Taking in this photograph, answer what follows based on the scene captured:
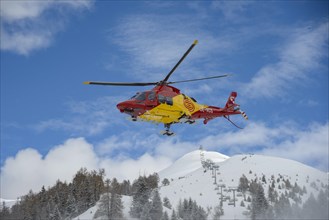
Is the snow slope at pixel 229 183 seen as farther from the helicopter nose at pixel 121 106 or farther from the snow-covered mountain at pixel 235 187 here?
the helicopter nose at pixel 121 106

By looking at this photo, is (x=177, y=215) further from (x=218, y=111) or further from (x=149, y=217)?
(x=218, y=111)

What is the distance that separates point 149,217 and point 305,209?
34893mm

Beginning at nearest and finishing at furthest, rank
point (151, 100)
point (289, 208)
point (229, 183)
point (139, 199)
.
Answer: point (151, 100)
point (139, 199)
point (289, 208)
point (229, 183)

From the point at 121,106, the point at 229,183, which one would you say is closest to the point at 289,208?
the point at 229,183

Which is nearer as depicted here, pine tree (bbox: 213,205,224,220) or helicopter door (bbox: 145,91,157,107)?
helicopter door (bbox: 145,91,157,107)

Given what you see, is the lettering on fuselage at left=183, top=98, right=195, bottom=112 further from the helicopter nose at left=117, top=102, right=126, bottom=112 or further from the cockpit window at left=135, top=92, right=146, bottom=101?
the helicopter nose at left=117, top=102, right=126, bottom=112

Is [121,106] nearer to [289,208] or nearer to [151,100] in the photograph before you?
[151,100]

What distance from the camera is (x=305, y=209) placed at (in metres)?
88.2

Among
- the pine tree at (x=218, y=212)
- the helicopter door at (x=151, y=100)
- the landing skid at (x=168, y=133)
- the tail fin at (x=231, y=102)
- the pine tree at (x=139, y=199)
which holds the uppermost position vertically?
the tail fin at (x=231, y=102)

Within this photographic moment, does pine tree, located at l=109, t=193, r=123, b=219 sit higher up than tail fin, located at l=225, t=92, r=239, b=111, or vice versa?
tail fin, located at l=225, t=92, r=239, b=111

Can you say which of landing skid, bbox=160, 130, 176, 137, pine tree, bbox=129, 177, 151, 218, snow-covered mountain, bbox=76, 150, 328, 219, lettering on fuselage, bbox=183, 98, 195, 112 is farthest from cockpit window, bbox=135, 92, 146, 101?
snow-covered mountain, bbox=76, 150, 328, 219

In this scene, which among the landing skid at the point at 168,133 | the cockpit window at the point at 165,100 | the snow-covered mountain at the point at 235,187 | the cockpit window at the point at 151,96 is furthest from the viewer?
the snow-covered mountain at the point at 235,187

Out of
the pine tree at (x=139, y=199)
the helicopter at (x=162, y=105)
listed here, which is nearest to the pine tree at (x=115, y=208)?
the pine tree at (x=139, y=199)

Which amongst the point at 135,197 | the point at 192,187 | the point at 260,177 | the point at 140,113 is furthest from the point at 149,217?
the point at 260,177
